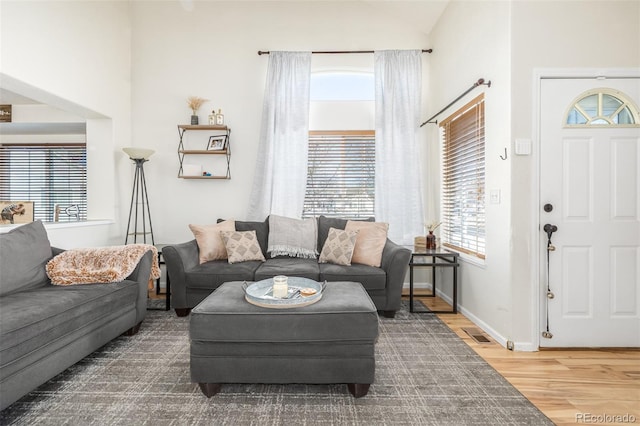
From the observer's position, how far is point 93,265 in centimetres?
264

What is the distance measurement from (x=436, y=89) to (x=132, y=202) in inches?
160

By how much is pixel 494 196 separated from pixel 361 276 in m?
1.37

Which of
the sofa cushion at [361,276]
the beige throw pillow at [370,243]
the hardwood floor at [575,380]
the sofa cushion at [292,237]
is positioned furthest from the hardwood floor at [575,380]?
the sofa cushion at [292,237]

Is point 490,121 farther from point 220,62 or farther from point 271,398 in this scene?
point 220,62

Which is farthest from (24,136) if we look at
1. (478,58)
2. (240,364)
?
(478,58)

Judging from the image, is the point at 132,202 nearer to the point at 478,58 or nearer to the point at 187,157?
the point at 187,157

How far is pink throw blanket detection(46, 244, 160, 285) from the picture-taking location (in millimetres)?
2531

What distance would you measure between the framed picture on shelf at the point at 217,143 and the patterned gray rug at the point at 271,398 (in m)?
2.56

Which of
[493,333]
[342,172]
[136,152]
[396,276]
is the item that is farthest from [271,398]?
[136,152]

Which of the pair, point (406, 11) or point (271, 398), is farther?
point (406, 11)

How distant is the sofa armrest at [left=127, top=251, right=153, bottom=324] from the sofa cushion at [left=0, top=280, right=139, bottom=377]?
3.4 inches

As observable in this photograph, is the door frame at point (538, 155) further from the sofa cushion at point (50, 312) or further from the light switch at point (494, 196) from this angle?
the sofa cushion at point (50, 312)

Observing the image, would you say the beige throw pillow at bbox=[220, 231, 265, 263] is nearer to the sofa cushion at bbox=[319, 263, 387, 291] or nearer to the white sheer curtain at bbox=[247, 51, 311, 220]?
the white sheer curtain at bbox=[247, 51, 311, 220]

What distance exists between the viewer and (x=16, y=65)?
2.81 m
